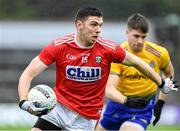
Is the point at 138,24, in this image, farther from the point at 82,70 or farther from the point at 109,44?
the point at 82,70

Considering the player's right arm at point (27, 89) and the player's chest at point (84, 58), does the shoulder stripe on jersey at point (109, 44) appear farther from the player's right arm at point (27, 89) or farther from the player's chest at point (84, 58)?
the player's right arm at point (27, 89)

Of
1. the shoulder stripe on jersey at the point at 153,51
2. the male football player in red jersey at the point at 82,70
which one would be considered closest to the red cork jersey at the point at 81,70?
the male football player in red jersey at the point at 82,70

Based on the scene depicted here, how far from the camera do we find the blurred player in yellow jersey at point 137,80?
34.1ft

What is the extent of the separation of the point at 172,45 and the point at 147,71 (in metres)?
13.0

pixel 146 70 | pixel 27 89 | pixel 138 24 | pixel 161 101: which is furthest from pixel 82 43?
pixel 161 101

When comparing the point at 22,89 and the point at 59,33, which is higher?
the point at 22,89

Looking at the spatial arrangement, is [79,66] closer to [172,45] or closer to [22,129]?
[22,129]

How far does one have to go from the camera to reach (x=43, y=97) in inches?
329

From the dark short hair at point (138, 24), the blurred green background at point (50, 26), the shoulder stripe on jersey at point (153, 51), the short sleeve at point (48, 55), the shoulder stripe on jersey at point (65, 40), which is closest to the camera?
the short sleeve at point (48, 55)

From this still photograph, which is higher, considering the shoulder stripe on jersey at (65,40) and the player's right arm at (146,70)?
the shoulder stripe on jersey at (65,40)

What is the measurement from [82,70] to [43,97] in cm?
76

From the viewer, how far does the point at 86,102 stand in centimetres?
909

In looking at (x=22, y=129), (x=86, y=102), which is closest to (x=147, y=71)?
(x=86, y=102)

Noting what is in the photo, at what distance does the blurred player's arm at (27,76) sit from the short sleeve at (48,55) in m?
0.04
